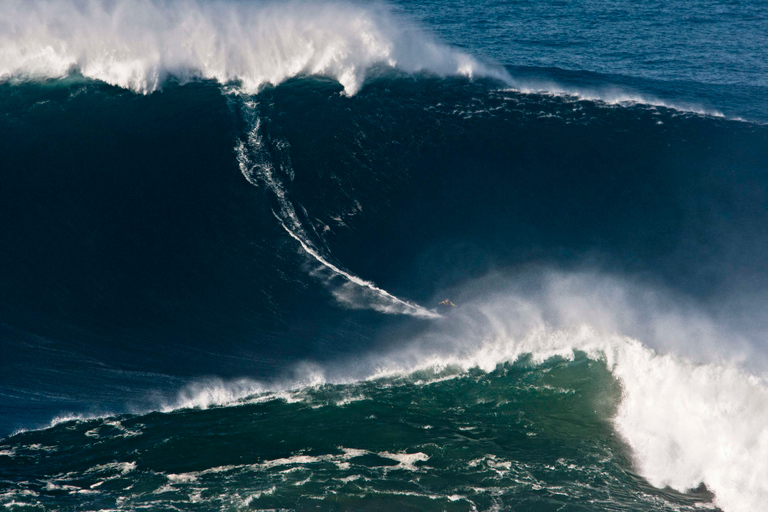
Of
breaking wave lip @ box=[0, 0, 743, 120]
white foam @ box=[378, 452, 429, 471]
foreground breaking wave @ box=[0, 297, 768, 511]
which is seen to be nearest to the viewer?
foreground breaking wave @ box=[0, 297, 768, 511]

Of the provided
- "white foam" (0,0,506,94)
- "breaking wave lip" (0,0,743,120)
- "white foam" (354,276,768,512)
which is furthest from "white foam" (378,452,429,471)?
"white foam" (0,0,506,94)

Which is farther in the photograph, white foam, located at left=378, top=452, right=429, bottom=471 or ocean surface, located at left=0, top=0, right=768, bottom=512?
ocean surface, located at left=0, top=0, right=768, bottom=512

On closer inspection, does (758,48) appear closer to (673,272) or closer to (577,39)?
(577,39)

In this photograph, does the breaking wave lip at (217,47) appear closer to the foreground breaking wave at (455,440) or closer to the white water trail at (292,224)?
the white water trail at (292,224)

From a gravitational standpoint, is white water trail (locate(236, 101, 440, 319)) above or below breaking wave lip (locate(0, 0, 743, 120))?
below

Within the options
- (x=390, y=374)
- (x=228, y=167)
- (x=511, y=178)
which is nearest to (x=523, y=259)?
(x=511, y=178)

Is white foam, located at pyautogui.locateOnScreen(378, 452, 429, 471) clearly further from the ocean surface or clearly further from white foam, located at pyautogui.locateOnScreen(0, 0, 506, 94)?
white foam, located at pyautogui.locateOnScreen(0, 0, 506, 94)

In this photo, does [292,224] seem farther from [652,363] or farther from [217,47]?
[652,363]
